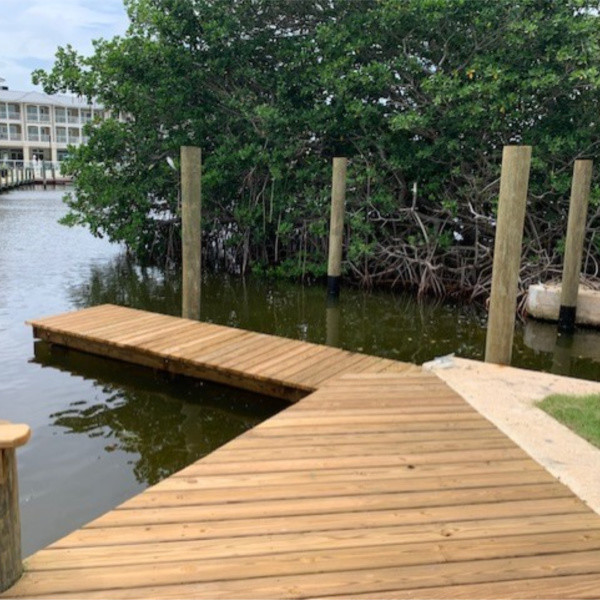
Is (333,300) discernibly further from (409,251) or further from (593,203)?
(593,203)

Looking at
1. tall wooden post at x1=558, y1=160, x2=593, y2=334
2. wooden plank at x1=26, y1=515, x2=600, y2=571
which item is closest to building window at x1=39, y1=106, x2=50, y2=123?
tall wooden post at x1=558, y1=160, x2=593, y2=334

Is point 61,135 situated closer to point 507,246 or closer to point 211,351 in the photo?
point 211,351

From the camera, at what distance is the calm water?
4727mm

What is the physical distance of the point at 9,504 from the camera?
7.61ft

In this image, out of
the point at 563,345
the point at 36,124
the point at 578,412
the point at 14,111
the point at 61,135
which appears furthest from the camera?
the point at 61,135

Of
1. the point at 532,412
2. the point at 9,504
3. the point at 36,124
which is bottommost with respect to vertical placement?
the point at 532,412

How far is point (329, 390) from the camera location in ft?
16.4

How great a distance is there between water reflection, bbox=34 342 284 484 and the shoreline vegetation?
240 inches

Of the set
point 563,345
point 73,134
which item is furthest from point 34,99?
point 563,345

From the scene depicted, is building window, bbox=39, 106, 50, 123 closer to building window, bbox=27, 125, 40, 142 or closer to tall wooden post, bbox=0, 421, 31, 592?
building window, bbox=27, 125, 40, 142

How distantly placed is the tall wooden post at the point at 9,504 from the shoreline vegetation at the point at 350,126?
983 centimetres

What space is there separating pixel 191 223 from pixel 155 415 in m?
2.83

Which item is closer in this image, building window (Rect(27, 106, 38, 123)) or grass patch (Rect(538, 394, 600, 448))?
grass patch (Rect(538, 394, 600, 448))

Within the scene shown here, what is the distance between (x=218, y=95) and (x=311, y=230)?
12.0ft
